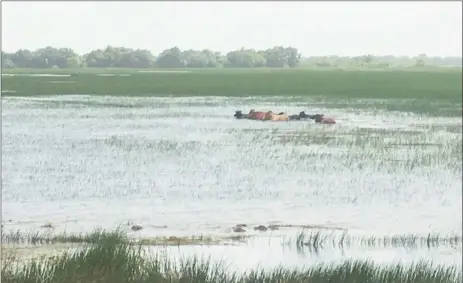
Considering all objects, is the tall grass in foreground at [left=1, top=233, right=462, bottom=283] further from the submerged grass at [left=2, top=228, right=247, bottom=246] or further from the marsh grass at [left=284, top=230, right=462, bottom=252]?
the marsh grass at [left=284, top=230, right=462, bottom=252]

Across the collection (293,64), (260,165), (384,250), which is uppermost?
(293,64)

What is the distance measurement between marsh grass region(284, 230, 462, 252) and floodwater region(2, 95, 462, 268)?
0.14 ft

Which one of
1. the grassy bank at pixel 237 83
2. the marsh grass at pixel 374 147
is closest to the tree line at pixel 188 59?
the grassy bank at pixel 237 83

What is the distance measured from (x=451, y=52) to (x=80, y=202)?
179 centimetres

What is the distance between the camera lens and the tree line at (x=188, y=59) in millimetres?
3750

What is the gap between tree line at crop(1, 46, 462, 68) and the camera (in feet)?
12.3

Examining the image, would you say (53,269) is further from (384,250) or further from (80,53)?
(384,250)

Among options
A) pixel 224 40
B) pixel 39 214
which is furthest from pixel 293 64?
pixel 39 214

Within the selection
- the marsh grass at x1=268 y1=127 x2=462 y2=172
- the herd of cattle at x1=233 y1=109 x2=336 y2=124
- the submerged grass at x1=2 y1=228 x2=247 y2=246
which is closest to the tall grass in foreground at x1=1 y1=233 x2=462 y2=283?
the submerged grass at x1=2 y1=228 x2=247 y2=246

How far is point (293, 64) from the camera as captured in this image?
405 cm

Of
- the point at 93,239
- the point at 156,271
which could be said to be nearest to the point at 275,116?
the point at 93,239

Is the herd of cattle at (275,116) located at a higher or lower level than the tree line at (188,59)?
lower

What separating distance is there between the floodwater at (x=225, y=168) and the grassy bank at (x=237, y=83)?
67 millimetres

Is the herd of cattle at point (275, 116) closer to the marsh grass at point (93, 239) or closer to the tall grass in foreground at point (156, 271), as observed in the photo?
the marsh grass at point (93, 239)
